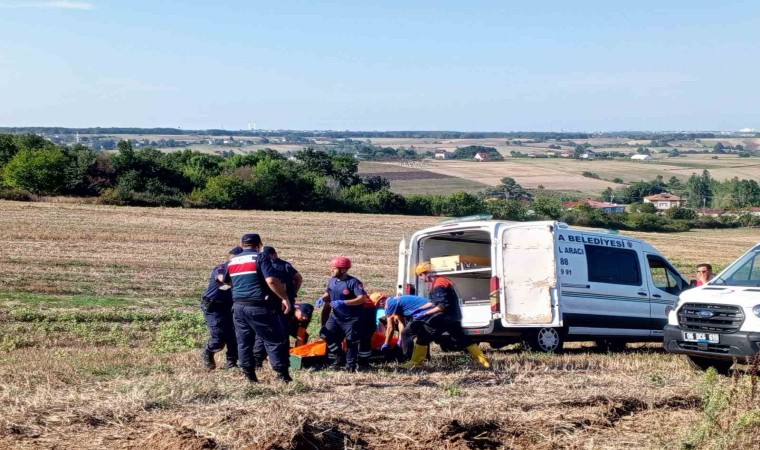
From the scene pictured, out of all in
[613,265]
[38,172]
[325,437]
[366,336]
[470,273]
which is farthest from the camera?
[38,172]

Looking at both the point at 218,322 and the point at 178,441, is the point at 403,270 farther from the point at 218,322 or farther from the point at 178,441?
the point at 178,441

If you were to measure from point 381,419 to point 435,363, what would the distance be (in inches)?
176

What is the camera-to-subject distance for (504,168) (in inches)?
4267

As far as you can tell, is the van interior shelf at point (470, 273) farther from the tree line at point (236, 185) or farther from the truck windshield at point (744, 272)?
the tree line at point (236, 185)

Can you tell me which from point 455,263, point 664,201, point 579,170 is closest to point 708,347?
point 455,263

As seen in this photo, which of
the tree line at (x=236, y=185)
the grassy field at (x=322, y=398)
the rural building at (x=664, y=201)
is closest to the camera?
the grassy field at (x=322, y=398)

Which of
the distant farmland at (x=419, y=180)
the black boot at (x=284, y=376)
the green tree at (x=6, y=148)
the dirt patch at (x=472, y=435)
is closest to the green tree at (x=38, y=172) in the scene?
the green tree at (x=6, y=148)

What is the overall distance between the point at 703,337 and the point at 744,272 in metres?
1.13

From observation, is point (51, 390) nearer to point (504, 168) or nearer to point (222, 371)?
point (222, 371)

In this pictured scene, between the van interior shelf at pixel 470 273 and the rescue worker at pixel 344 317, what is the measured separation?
320 cm

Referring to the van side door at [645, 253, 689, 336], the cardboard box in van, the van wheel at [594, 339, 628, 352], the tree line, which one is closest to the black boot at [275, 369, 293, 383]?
the cardboard box in van

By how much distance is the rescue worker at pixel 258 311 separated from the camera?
9.45 metres

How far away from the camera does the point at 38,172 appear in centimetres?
5256

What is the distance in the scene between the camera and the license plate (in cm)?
1033
